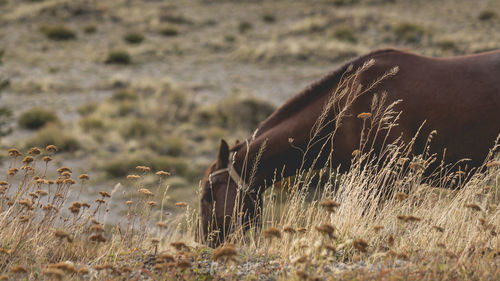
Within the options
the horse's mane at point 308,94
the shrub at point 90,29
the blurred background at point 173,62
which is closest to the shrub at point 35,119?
the blurred background at point 173,62

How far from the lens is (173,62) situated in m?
28.0

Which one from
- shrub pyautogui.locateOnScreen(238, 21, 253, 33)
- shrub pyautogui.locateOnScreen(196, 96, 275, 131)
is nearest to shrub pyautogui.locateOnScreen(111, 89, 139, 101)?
shrub pyautogui.locateOnScreen(196, 96, 275, 131)

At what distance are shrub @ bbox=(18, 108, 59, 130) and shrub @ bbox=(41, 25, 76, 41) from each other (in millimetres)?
15196

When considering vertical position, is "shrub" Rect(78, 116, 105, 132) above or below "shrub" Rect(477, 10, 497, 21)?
below

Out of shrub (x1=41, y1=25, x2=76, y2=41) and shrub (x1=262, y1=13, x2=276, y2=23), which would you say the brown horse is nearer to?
shrub (x1=41, y1=25, x2=76, y2=41)

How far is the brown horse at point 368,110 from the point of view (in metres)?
4.84

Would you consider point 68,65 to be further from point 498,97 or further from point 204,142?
point 498,97

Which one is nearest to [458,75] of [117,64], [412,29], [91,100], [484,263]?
[484,263]

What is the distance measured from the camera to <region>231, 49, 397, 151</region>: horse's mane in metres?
5.33

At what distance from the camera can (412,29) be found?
30625 mm

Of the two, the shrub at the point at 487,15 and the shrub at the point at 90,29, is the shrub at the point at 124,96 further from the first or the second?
the shrub at the point at 487,15

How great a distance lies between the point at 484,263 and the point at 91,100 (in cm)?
2004

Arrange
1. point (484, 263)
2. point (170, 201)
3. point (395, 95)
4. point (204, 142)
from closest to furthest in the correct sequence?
1. point (484, 263)
2. point (395, 95)
3. point (170, 201)
4. point (204, 142)

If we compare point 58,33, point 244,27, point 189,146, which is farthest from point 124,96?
point 244,27
